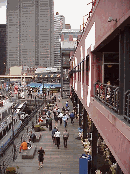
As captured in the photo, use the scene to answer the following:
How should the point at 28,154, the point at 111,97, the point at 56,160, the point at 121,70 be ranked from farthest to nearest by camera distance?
the point at 28,154 < the point at 56,160 < the point at 111,97 < the point at 121,70

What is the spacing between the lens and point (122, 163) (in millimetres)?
4234

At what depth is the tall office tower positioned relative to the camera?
629ft

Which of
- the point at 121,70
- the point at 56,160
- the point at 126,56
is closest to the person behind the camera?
the point at 126,56

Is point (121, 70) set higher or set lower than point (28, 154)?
higher

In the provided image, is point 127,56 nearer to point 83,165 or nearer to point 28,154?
point 83,165

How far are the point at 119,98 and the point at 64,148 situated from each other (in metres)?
11.3

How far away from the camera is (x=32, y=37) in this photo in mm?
194750

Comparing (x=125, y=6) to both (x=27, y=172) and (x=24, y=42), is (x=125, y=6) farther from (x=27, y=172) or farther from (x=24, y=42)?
(x=24, y=42)

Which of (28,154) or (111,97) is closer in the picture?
(111,97)

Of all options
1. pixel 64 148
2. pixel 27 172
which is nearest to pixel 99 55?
pixel 27 172

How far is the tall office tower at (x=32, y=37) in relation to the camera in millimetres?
191750

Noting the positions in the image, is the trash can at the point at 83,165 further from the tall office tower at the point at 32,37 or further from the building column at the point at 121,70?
the tall office tower at the point at 32,37

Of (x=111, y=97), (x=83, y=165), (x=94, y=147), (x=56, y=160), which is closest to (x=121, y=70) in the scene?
(x=111, y=97)

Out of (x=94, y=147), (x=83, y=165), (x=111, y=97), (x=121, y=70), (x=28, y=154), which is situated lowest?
(x=28, y=154)
